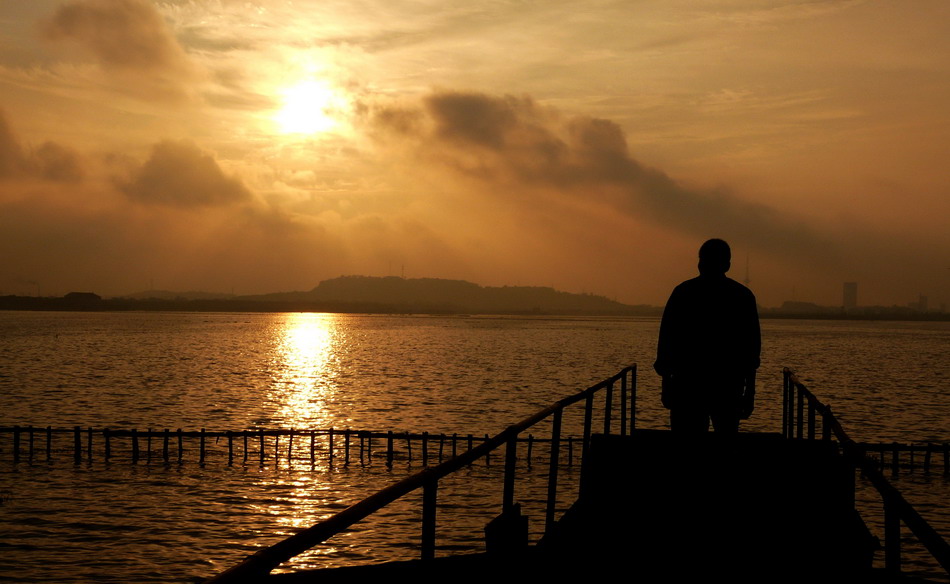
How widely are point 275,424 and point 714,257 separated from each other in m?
46.4

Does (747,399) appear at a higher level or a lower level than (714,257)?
lower

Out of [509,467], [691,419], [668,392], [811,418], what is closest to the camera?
[509,467]

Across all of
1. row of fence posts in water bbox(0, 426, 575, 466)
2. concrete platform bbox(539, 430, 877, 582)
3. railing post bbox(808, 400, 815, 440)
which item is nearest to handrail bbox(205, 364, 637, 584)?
concrete platform bbox(539, 430, 877, 582)

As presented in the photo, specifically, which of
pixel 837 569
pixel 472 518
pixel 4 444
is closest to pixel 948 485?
pixel 472 518

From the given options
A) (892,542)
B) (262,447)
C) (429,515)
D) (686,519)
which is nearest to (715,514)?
(686,519)

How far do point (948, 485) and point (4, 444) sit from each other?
38.4 m

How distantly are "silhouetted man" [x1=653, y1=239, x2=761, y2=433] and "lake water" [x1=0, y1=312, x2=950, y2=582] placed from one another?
50.9ft

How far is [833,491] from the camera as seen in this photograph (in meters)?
8.81

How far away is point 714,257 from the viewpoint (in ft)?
27.8

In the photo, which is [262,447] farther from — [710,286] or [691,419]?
[710,286]

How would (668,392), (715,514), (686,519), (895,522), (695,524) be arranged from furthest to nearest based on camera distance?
(668,392) → (715,514) → (686,519) → (695,524) → (895,522)

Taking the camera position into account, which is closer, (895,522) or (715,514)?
(895,522)

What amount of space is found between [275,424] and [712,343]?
46.3 meters

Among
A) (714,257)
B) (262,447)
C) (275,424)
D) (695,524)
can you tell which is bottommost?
(275,424)
